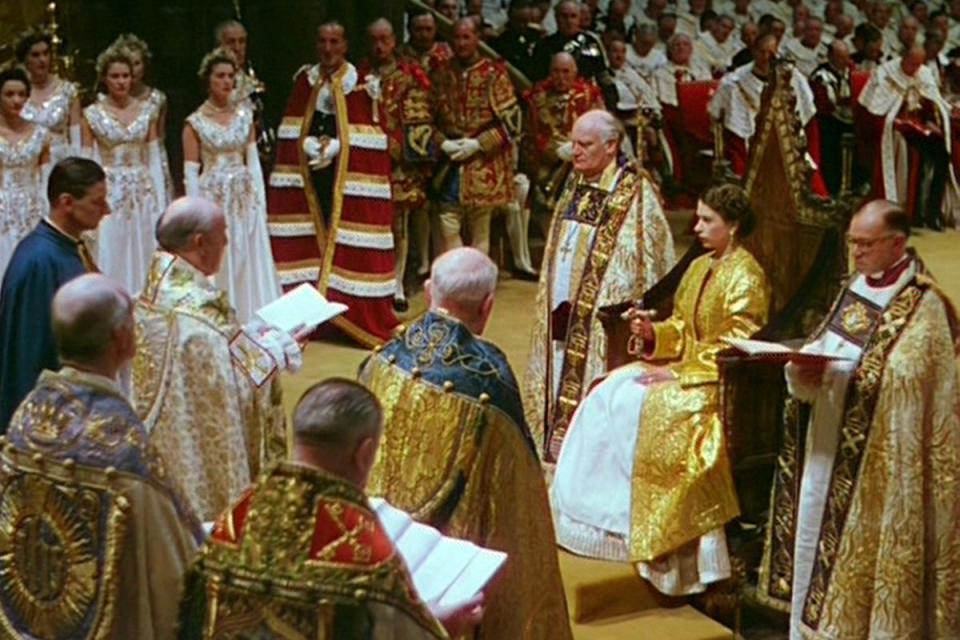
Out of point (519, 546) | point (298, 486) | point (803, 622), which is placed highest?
point (298, 486)

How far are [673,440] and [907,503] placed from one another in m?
1.08

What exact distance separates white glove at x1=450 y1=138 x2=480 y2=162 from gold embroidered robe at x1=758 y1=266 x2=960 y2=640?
5.26 m

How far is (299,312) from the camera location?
5.32 metres

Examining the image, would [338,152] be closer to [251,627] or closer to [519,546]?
[519,546]

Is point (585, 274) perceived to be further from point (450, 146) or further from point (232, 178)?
point (450, 146)

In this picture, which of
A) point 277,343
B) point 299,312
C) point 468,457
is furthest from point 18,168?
point 468,457

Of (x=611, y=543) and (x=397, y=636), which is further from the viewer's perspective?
(x=611, y=543)

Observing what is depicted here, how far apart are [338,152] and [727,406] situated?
4020 mm

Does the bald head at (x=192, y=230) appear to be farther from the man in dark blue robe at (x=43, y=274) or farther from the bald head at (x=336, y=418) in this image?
the bald head at (x=336, y=418)

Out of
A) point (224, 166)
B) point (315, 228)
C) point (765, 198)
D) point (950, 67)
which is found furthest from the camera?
point (950, 67)

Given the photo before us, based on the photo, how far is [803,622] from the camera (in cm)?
541

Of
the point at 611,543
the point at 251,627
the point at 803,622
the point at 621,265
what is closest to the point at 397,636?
the point at 251,627

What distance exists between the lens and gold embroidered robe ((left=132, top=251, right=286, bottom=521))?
16.3 feet

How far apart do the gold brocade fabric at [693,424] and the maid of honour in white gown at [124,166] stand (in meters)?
3.49
